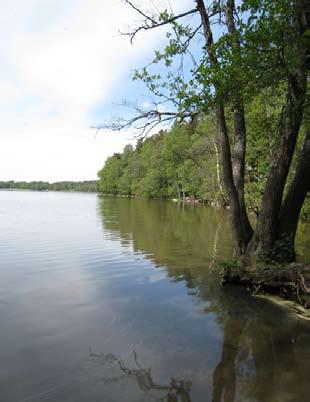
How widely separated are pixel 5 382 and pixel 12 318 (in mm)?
2170

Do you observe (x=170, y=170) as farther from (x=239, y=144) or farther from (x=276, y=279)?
(x=276, y=279)

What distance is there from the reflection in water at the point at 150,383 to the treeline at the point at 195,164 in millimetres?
5587

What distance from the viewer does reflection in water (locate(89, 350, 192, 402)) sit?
3.88m

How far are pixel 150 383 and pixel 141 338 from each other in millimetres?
1257

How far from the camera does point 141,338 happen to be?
17.7ft

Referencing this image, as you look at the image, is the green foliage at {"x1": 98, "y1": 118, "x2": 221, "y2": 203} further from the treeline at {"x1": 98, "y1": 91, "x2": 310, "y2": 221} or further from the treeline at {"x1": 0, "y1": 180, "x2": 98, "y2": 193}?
the treeline at {"x1": 0, "y1": 180, "x2": 98, "y2": 193}

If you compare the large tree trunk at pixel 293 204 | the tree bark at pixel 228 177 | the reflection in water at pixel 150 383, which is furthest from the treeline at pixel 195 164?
the reflection in water at pixel 150 383

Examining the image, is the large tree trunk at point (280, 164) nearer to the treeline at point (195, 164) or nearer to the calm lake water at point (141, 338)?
the calm lake water at point (141, 338)

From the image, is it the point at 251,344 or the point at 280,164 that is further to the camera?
the point at 280,164

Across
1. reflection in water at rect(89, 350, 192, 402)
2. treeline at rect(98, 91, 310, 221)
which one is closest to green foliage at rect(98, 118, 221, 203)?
treeline at rect(98, 91, 310, 221)

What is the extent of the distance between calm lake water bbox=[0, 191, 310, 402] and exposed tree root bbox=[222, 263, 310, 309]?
402 mm

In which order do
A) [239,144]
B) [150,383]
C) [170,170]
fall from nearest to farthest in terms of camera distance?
1. [150,383]
2. [239,144]
3. [170,170]

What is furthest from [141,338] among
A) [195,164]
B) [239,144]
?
[195,164]

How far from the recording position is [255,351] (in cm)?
493
